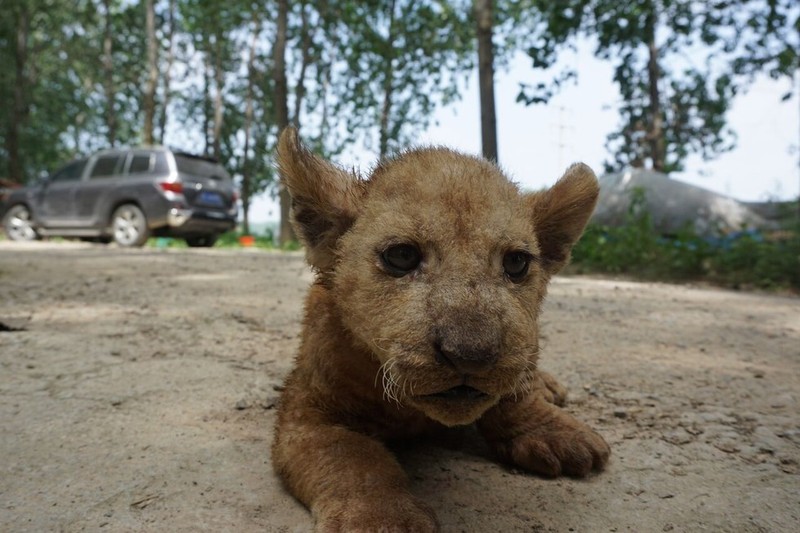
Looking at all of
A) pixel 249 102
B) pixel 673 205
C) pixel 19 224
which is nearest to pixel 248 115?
pixel 249 102

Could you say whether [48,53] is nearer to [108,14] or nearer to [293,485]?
[108,14]

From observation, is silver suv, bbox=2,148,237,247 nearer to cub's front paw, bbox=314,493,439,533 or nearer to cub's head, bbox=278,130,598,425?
cub's head, bbox=278,130,598,425

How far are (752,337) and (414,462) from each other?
3.53 meters

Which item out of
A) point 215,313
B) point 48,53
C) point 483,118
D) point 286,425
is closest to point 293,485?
point 286,425

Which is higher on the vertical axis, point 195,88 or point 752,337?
point 195,88

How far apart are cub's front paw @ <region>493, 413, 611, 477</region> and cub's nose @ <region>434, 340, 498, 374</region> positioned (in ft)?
2.66

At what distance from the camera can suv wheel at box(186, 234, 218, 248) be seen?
49.9 ft

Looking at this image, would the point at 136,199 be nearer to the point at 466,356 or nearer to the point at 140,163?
the point at 140,163

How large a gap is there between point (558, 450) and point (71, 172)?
16.0m

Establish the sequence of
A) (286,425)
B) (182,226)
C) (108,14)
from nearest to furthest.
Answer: (286,425) → (182,226) → (108,14)

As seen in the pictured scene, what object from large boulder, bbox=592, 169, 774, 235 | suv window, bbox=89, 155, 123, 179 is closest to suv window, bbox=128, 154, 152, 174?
suv window, bbox=89, 155, 123, 179

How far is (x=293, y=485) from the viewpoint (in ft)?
6.89

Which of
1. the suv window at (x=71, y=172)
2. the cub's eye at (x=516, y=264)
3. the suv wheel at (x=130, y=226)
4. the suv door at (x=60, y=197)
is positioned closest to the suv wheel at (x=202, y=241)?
the suv wheel at (x=130, y=226)

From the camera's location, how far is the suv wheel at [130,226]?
541 inches
